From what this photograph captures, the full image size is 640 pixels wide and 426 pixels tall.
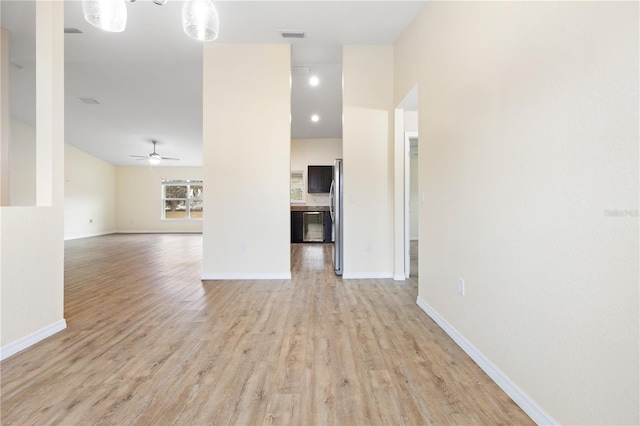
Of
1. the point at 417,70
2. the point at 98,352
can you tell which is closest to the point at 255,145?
the point at 417,70

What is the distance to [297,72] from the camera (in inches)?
177

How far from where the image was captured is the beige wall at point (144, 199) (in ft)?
32.9

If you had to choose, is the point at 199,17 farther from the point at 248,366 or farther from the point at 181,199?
the point at 181,199

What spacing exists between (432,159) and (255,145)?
2239 mm

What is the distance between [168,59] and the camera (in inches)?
161

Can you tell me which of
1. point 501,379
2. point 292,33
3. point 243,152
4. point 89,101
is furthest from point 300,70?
point 89,101

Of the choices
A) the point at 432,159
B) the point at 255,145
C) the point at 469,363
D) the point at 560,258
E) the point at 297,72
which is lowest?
the point at 469,363

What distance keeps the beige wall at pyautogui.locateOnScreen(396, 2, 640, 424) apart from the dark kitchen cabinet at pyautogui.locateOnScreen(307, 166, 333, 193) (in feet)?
18.0

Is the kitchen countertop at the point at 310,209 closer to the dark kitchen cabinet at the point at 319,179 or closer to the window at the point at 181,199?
the dark kitchen cabinet at the point at 319,179

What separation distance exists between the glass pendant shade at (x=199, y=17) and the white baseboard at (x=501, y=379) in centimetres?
251

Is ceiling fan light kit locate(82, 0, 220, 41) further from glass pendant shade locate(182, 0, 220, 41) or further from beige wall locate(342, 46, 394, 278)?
beige wall locate(342, 46, 394, 278)

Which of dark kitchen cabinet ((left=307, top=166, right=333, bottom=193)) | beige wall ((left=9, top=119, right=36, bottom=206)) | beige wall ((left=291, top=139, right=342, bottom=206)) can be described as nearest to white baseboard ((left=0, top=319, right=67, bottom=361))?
→ dark kitchen cabinet ((left=307, top=166, right=333, bottom=193))

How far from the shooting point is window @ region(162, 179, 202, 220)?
33.3 ft

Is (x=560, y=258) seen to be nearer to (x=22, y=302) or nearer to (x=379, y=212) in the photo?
(x=379, y=212)
